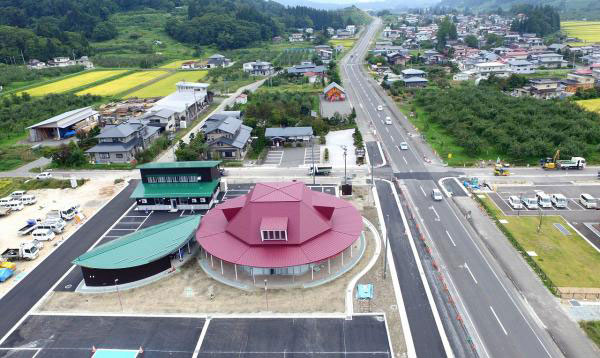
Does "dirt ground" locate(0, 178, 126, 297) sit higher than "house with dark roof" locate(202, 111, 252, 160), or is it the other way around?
"house with dark roof" locate(202, 111, 252, 160)

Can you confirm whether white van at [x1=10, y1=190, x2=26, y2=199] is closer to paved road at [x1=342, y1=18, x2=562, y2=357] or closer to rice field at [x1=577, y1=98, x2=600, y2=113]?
paved road at [x1=342, y1=18, x2=562, y2=357]

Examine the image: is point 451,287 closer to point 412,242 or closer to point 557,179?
point 412,242

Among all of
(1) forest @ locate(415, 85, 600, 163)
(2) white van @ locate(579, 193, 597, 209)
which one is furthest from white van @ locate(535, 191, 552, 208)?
(1) forest @ locate(415, 85, 600, 163)

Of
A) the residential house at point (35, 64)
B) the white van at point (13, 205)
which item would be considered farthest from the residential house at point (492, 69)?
the residential house at point (35, 64)

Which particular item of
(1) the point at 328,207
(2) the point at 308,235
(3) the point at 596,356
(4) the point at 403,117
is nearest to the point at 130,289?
(2) the point at 308,235

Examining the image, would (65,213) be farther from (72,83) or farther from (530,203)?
(72,83)

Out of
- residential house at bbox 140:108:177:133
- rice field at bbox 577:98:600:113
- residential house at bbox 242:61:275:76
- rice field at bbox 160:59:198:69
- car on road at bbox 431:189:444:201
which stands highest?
rice field at bbox 160:59:198:69

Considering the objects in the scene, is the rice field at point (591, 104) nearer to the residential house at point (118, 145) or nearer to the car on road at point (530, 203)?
the car on road at point (530, 203)
